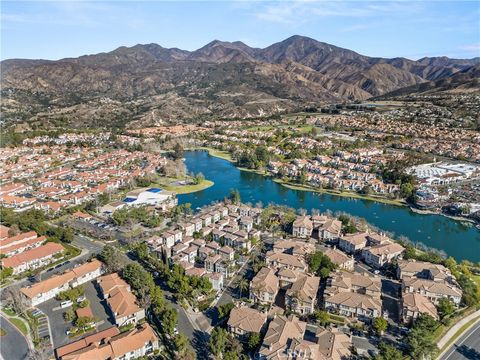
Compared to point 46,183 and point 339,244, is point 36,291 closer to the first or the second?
point 339,244

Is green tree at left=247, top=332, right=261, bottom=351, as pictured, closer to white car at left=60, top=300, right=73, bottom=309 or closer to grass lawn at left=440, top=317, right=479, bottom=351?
grass lawn at left=440, top=317, right=479, bottom=351

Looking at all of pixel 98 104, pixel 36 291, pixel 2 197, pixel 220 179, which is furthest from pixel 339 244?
pixel 98 104

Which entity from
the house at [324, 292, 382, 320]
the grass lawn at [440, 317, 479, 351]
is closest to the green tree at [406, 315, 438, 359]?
the grass lawn at [440, 317, 479, 351]

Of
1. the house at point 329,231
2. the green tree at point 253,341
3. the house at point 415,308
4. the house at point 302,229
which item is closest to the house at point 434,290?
the house at point 415,308

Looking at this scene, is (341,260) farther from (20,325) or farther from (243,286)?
(20,325)

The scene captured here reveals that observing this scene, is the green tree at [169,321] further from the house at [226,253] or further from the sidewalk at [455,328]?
the sidewalk at [455,328]
